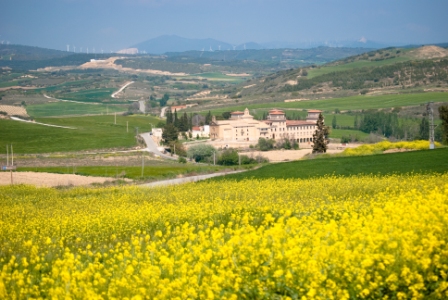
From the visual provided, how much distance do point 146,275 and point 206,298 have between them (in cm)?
100

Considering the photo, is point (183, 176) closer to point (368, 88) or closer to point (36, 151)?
point (36, 151)

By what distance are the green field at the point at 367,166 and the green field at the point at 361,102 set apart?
291ft

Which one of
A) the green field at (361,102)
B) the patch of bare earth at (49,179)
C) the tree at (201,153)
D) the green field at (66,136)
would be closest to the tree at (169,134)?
the green field at (66,136)

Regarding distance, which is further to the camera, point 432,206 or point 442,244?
point 432,206

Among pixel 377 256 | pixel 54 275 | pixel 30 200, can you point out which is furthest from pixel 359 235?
pixel 30 200

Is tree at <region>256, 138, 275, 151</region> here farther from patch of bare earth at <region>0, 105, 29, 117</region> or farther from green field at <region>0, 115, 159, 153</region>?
patch of bare earth at <region>0, 105, 29, 117</region>

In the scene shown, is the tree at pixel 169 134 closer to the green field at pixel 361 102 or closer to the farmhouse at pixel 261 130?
the farmhouse at pixel 261 130

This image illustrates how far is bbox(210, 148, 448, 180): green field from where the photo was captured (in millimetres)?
36125

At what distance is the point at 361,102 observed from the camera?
153m

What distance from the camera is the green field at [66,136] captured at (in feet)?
302

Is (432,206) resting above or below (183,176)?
above

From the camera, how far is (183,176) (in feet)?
180

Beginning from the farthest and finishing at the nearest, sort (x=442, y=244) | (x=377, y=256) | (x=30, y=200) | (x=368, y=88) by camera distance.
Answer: (x=368, y=88), (x=30, y=200), (x=442, y=244), (x=377, y=256)

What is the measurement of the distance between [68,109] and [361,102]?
79.4 meters
